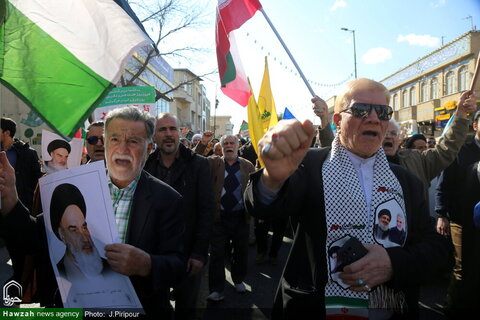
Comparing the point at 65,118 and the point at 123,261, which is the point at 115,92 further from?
the point at 123,261

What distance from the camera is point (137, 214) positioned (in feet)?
5.81

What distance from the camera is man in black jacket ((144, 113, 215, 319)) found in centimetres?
304

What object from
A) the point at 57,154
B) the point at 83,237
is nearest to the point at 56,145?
the point at 57,154

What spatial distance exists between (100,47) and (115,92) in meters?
4.02

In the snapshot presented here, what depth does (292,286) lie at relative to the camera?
1677mm

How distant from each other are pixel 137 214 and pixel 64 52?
97cm

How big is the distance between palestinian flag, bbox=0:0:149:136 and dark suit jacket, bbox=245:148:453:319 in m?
1.07

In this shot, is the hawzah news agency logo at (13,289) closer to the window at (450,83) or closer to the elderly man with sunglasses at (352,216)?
the elderly man with sunglasses at (352,216)

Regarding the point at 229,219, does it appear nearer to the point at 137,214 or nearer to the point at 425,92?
the point at 137,214

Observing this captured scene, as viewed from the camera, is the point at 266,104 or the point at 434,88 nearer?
the point at 266,104

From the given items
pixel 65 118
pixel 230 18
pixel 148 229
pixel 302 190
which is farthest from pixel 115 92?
pixel 302 190

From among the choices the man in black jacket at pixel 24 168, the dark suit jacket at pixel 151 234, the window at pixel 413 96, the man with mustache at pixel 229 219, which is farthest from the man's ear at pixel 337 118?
the window at pixel 413 96

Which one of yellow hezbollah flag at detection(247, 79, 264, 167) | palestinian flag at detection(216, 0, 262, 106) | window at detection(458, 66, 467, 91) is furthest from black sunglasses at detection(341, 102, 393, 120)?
window at detection(458, 66, 467, 91)

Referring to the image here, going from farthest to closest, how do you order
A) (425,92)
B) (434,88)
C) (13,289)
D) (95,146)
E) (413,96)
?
(413,96), (425,92), (434,88), (95,146), (13,289)
